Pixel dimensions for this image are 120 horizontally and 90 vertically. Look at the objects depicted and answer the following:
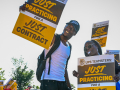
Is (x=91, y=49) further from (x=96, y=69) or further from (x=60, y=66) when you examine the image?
(x=60, y=66)

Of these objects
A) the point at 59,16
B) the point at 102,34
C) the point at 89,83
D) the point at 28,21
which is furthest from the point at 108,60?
the point at 102,34

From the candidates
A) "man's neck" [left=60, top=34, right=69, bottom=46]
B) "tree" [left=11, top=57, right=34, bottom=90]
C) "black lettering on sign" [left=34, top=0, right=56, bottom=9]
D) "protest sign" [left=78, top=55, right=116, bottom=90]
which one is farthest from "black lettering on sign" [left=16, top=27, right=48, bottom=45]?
"tree" [left=11, top=57, right=34, bottom=90]

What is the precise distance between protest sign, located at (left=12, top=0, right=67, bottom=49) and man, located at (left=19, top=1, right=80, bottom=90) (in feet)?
0.66

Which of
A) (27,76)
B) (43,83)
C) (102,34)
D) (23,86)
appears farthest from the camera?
(27,76)

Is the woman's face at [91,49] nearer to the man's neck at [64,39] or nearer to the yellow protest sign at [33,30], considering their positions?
the man's neck at [64,39]

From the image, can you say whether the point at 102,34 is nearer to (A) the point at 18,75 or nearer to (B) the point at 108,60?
(B) the point at 108,60

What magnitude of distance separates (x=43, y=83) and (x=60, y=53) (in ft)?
2.23

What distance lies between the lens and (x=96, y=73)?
18.1ft

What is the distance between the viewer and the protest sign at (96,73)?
17.8ft

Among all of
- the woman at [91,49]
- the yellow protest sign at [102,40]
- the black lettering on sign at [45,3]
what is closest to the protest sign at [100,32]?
the yellow protest sign at [102,40]

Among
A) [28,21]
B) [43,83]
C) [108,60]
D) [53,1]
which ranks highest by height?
[53,1]

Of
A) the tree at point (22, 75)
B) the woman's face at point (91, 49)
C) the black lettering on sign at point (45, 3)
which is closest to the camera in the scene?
the black lettering on sign at point (45, 3)

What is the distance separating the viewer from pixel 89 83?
5.54 m

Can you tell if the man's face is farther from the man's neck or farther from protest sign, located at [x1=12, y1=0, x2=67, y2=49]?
protest sign, located at [x1=12, y1=0, x2=67, y2=49]
